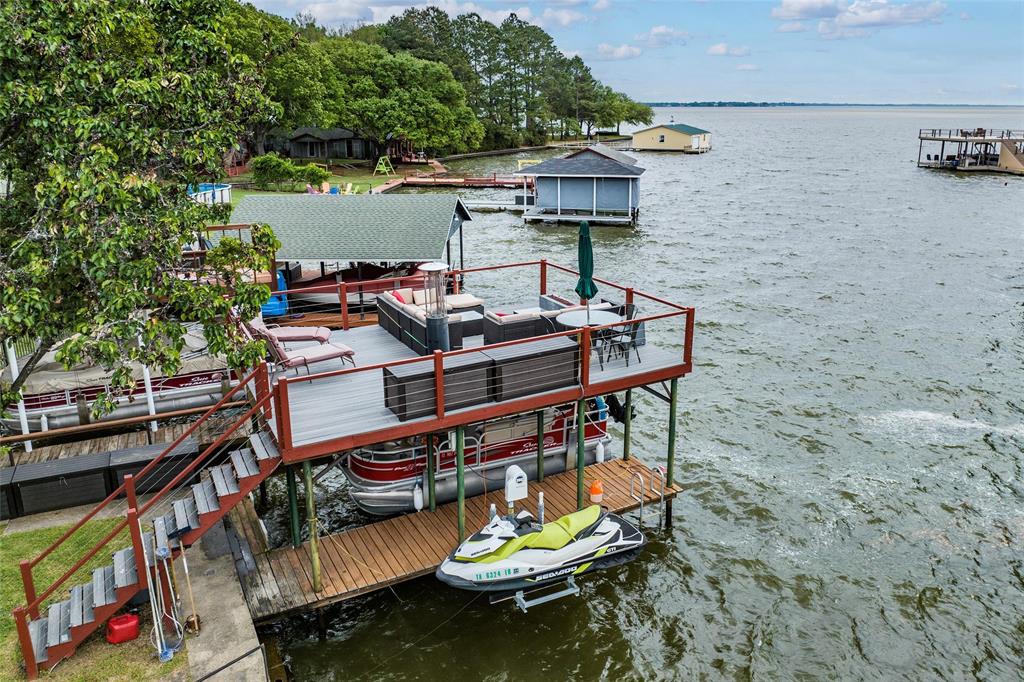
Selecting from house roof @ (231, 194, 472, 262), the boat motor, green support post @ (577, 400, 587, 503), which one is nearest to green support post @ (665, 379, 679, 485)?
green support post @ (577, 400, 587, 503)

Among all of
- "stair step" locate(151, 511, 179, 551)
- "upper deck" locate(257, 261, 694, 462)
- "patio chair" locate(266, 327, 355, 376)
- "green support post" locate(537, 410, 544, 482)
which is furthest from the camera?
"green support post" locate(537, 410, 544, 482)

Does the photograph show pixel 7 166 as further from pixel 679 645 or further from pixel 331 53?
pixel 331 53

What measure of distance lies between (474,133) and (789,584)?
8563 centimetres

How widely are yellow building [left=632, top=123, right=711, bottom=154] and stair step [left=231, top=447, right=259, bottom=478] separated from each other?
373ft

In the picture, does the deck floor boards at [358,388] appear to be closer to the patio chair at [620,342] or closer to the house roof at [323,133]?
the patio chair at [620,342]

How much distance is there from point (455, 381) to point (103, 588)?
5616 mm

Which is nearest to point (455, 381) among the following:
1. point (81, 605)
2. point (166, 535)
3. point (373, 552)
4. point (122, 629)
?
point (373, 552)

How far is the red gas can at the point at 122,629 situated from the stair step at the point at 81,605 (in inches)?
11.9

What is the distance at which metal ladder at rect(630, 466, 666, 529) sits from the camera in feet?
48.8

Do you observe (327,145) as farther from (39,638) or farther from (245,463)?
(39,638)

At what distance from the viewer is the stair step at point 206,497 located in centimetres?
1116

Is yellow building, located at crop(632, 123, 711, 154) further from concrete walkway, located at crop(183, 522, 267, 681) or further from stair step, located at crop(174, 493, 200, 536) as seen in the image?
stair step, located at crop(174, 493, 200, 536)

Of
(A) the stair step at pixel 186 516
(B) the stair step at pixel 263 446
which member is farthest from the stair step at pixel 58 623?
(B) the stair step at pixel 263 446

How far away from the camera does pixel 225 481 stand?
37.4ft
